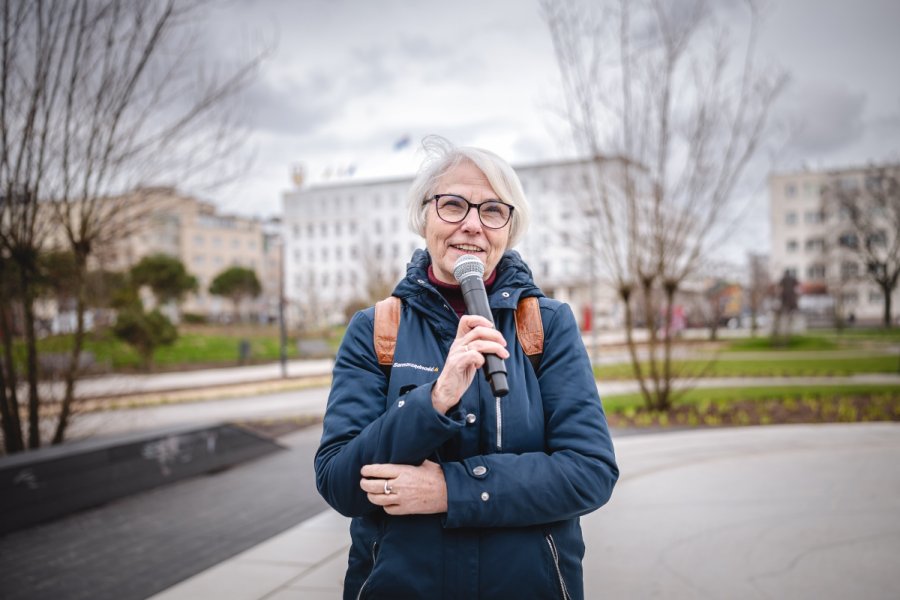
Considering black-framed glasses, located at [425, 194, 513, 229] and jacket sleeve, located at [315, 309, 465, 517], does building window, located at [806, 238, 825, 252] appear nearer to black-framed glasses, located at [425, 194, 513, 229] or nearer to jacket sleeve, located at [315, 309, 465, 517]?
black-framed glasses, located at [425, 194, 513, 229]

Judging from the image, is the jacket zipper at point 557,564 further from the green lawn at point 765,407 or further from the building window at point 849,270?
the building window at point 849,270

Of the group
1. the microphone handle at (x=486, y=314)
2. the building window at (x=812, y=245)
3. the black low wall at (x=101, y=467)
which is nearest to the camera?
the microphone handle at (x=486, y=314)

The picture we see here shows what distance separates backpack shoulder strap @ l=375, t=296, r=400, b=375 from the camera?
199cm

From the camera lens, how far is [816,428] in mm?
9703

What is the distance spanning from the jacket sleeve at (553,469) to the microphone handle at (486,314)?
256 millimetres

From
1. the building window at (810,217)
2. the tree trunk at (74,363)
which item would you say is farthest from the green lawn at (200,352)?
the building window at (810,217)

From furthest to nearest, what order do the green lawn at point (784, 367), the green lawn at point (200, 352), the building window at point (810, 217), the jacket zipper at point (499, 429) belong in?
1. the building window at point (810, 217)
2. the green lawn at point (200, 352)
3. the green lawn at point (784, 367)
4. the jacket zipper at point (499, 429)

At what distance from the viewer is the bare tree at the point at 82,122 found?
274 inches

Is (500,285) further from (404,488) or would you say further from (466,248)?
(404,488)

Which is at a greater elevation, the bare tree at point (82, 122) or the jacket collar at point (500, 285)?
the bare tree at point (82, 122)

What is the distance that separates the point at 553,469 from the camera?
1.79 m

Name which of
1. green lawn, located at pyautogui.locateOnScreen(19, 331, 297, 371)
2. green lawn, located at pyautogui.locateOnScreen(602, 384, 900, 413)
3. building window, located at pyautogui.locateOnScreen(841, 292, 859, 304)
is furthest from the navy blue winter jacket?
building window, located at pyautogui.locateOnScreen(841, 292, 859, 304)

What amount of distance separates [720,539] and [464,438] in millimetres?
4003

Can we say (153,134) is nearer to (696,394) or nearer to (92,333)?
(92,333)
